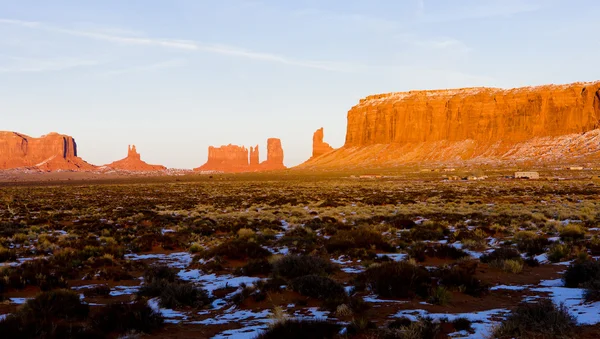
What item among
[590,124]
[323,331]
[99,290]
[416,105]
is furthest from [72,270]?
[416,105]

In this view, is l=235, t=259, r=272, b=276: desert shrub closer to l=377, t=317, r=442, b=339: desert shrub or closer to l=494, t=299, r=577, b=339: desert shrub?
l=377, t=317, r=442, b=339: desert shrub

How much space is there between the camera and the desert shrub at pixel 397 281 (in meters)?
8.45

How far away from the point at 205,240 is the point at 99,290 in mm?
7597

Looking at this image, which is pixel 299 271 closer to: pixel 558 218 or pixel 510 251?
pixel 510 251

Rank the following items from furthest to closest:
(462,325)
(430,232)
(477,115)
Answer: (477,115)
(430,232)
(462,325)

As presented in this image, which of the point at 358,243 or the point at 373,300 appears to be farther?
the point at 358,243

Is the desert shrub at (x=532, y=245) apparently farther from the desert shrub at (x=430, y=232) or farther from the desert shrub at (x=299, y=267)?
the desert shrub at (x=299, y=267)

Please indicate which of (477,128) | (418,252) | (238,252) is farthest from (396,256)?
(477,128)

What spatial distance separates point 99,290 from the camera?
373 inches

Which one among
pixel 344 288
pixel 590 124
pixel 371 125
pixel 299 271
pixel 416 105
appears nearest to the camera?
pixel 344 288

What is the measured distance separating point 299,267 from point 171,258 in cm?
549

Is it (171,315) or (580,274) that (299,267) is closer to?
(171,315)

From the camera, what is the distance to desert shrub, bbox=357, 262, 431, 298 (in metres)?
8.45

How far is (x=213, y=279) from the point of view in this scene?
1088 centimetres
